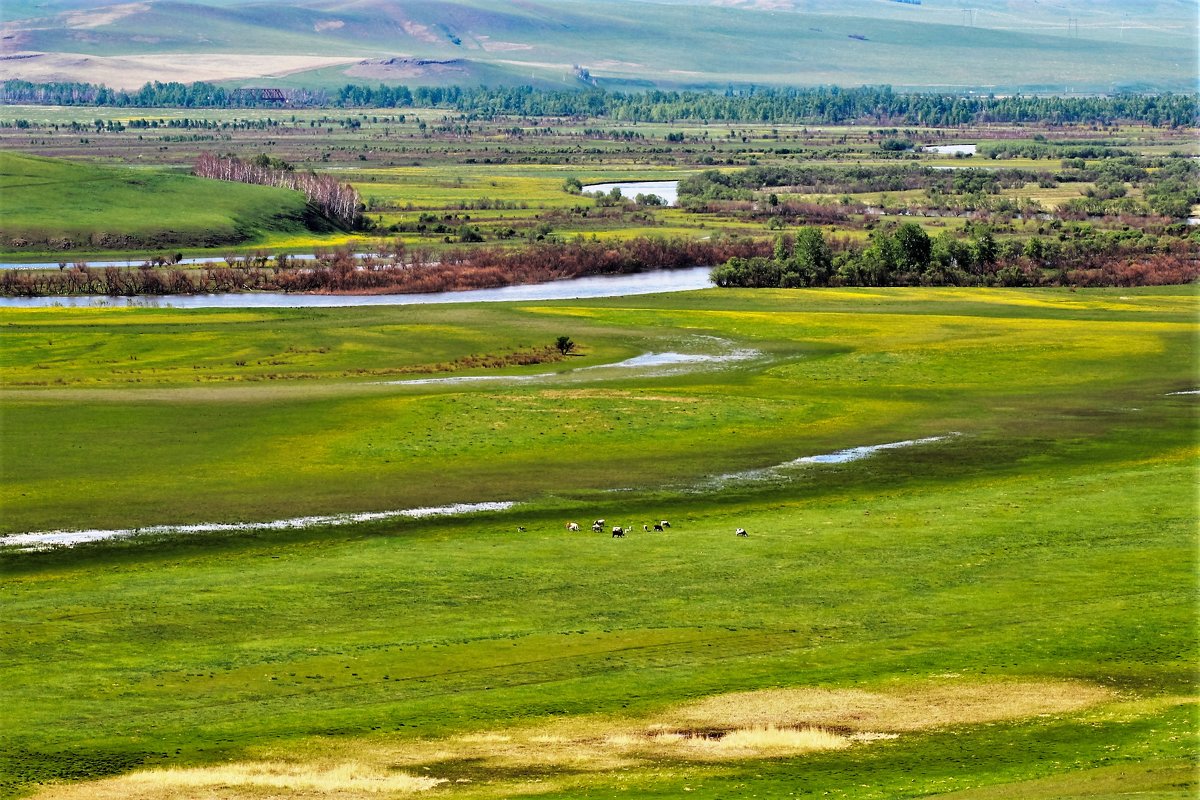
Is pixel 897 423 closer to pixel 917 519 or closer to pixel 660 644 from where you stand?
pixel 917 519

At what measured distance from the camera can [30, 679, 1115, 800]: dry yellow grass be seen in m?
28.0

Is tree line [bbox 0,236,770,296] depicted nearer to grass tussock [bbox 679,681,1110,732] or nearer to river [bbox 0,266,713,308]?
river [bbox 0,266,713,308]

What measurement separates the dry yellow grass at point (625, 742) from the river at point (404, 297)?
238 feet

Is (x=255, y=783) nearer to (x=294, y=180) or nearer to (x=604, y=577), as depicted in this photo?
(x=604, y=577)

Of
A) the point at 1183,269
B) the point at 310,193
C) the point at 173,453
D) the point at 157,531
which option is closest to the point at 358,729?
the point at 157,531

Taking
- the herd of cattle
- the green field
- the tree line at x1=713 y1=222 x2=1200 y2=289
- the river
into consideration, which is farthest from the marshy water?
the herd of cattle

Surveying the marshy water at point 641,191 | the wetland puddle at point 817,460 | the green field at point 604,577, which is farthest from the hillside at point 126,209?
the wetland puddle at point 817,460

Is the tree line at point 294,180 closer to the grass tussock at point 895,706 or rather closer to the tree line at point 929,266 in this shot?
the tree line at point 929,266

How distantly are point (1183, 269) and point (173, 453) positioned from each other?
8122 centimetres

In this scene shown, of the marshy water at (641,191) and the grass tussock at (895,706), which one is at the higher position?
the grass tussock at (895,706)

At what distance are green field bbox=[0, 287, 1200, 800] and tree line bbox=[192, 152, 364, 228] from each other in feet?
232

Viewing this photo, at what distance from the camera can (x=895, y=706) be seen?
32.2 m

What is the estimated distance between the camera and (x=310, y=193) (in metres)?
157

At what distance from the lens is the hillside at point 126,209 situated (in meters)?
135
